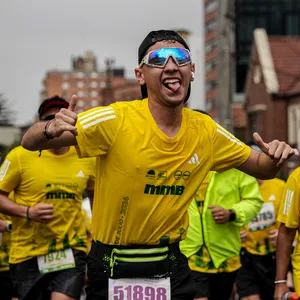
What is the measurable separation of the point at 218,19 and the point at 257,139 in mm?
16338

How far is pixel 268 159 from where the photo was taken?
5445 mm

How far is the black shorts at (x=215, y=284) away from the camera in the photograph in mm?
8203

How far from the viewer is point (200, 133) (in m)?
5.54

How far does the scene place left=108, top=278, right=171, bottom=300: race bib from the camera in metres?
5.43

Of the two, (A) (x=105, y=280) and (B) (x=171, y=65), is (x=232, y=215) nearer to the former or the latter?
(A) (x=105, y=280)

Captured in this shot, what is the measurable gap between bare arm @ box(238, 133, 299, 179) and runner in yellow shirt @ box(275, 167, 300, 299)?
1111 millimetres

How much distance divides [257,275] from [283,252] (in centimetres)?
327

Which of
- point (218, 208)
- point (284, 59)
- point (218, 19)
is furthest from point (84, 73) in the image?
point (218, 208)

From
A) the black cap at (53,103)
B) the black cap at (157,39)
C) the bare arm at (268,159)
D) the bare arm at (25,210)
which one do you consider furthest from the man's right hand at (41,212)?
the bare arm at (268,159)

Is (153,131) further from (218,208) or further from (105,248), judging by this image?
(218,208)

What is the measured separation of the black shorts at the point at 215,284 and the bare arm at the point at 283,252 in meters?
1.36

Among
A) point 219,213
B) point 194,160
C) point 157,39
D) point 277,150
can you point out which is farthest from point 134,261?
point 219,213

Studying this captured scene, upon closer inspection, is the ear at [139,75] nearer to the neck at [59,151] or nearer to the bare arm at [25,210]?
the bare arm at [25,210]

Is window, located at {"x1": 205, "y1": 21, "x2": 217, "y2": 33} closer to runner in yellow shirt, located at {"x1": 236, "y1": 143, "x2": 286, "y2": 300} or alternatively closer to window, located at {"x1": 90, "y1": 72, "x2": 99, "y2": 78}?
window, located at {"x1": 90, "y1": 72, "x2": 99, "y2": 78}
